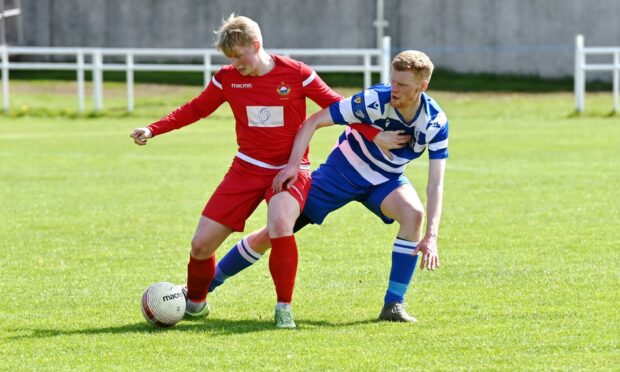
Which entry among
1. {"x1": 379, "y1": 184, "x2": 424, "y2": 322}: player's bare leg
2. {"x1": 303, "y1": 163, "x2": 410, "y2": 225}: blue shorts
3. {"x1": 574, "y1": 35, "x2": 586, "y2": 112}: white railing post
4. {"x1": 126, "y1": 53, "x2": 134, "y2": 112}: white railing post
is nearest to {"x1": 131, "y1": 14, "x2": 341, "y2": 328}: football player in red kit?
{"x1": 303, "y1": 163, "x2": 410, "y2": 225}: blue shorts

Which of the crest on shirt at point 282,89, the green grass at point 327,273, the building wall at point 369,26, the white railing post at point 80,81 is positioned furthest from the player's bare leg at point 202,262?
the building wall at point 369,26

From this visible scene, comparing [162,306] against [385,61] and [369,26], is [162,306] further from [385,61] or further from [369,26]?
[369,26]

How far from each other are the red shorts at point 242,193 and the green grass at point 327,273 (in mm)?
587

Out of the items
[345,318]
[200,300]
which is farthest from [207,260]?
[345,318]

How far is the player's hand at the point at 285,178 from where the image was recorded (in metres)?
6.84

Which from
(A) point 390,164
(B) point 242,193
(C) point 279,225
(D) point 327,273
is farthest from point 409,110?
(D) point 327,273

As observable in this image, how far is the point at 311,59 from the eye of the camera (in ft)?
105

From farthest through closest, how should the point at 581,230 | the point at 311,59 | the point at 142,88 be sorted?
the point at 311,59 < the point at 142,88 < the point at 581,230

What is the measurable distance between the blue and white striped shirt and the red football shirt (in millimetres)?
220

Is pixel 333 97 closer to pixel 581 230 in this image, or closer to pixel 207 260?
pixel 207 260

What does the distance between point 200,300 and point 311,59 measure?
83.1 ft

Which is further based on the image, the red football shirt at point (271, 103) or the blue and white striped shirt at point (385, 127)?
the red football shirt at point (271, 103)

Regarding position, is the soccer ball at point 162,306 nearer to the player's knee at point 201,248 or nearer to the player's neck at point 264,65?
the player's knee at point 201,248

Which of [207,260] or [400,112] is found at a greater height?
[400,112]
